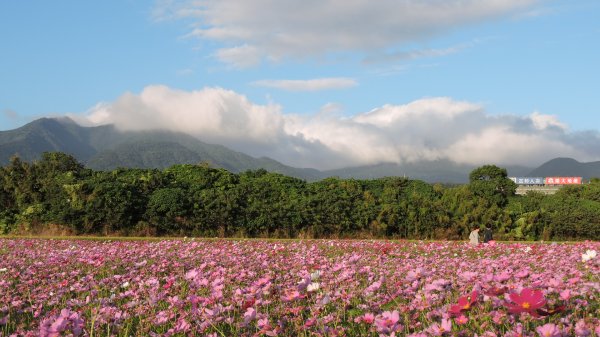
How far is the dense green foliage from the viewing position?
20.2m

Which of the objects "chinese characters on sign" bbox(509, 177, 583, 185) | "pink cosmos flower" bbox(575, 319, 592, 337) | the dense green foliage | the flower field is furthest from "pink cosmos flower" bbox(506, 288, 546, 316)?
"chinese characters on sign" bbox(509, 177, 583, 185)

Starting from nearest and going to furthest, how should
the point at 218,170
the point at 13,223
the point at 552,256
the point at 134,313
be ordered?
the point at 134,313, the point at 552,256, the point at 13,223, the point at 218,170

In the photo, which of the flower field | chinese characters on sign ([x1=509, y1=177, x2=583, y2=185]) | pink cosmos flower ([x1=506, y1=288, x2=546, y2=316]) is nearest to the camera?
pink cosmos flower ([x1=506, y1=288, x2=546, y2=316])

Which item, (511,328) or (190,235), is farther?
(190,235)

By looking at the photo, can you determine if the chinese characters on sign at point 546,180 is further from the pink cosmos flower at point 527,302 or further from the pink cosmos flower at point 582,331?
the pink cosmos flower at point 527,302

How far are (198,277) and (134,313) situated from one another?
1043 mm

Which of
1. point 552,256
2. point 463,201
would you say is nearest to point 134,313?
point 552,256

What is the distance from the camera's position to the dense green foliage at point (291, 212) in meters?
20.2

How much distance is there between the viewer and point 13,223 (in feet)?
73.2

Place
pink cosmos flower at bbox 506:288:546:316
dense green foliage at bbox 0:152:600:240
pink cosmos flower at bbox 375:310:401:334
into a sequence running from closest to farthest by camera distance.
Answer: pink cosmos flower at bbox 506:288:546:316 → pink cosmos flower at bbox 375:310:401:334 → dense green foliage at bbox 0:152:600:240

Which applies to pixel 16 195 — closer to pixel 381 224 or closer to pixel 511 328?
pixel 381 224

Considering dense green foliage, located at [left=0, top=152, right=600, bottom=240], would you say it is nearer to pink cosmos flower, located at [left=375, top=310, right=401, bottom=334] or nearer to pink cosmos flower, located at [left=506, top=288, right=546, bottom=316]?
pink cosmos flower, located at [left=375, top=310, right=401, bottom=334]

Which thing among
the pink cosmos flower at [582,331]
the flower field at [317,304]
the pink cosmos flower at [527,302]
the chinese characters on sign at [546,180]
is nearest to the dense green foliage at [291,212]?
the flower field at [317,304]

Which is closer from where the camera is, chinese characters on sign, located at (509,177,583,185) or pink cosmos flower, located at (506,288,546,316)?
pink cosmos flower, located at (506,288,546,316)
